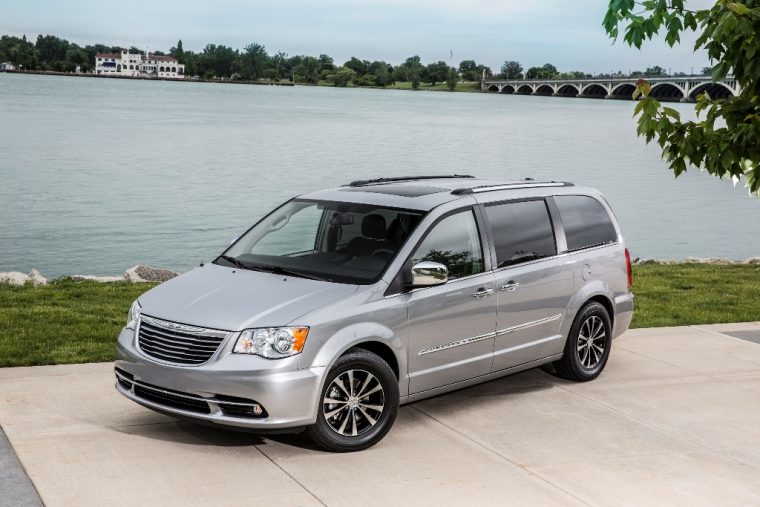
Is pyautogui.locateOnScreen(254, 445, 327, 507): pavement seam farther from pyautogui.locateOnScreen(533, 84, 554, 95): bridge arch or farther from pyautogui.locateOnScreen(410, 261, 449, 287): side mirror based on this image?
pyautogui.locateOnScreen(533, 84, 554, 95): bridge arch

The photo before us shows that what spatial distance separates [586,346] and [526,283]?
1187mm

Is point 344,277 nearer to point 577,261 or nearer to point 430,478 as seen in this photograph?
point 430,478

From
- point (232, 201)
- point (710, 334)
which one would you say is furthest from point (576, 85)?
point (710, 334)

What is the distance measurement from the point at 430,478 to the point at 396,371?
0.98 metres

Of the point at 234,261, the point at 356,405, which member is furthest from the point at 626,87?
the point at 356,405

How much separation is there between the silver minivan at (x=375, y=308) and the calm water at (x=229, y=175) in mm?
16977

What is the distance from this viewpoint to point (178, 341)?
671 centimetres

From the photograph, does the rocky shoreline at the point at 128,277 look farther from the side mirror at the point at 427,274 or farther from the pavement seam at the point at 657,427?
the side mirror at the point at 427,274

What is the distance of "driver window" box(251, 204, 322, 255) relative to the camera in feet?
26.0

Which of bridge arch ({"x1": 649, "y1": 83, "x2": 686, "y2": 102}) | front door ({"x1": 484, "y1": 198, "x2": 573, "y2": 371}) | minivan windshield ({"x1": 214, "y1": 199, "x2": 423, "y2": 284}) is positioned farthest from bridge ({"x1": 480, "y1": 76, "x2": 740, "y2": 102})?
minivan windshield ({"x1": 214, "y1": 199, "x2": 423, "y2": 284})

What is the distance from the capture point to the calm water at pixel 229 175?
97.1ft

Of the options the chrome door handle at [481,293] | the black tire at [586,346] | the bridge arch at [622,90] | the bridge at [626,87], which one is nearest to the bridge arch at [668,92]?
the bridge at [626,87]

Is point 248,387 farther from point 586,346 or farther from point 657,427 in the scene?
point 586,346

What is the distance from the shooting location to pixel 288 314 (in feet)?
21.9
